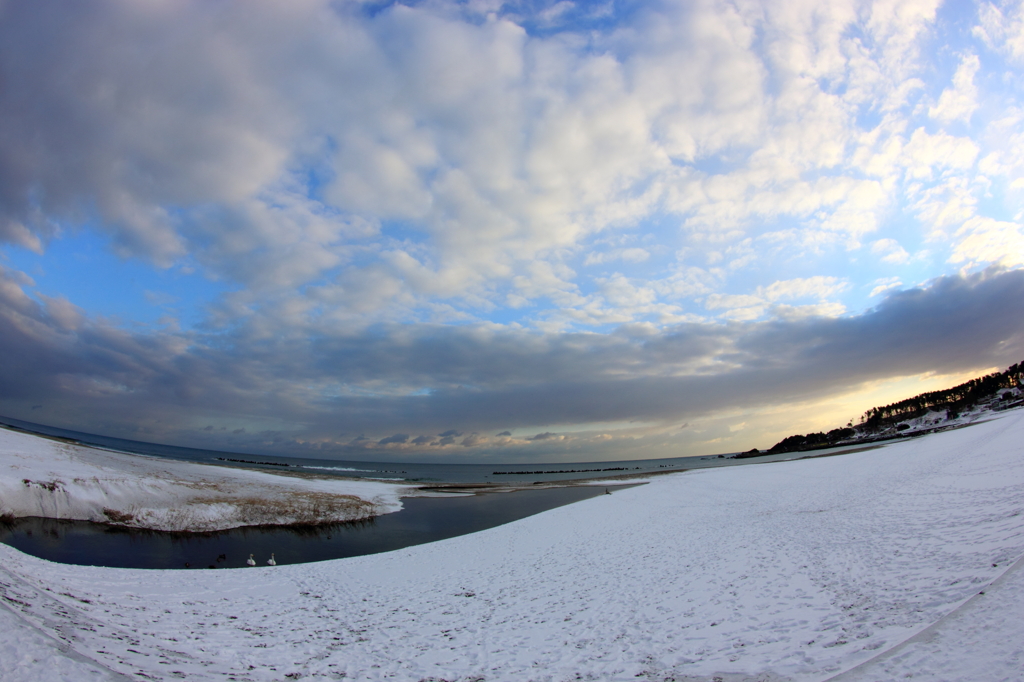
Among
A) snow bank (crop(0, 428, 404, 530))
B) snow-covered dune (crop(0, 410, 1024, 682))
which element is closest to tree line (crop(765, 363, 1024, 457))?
snow-covered dune (crop(0, 410, 1024, 682))

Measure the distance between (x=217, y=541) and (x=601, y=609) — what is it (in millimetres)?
26291

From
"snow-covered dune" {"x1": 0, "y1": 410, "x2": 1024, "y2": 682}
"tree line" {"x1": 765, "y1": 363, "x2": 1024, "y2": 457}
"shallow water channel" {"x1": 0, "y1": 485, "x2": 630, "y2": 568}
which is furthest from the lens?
"tree line" {"x1": 765, "y1": 363, "x2": 1024, "y2": 457}

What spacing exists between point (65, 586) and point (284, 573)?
7.89 metres

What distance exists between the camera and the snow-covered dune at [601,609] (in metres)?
8.91

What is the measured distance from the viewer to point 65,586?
14109 millimetres

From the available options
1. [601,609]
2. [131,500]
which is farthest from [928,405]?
[131,500]

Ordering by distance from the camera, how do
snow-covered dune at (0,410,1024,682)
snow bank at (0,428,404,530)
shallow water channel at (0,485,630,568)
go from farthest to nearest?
snow bank at (0,428,404,530) → shallow water channel at (0,485,630,568) → snow-covered dune at (0,410,1024,682)

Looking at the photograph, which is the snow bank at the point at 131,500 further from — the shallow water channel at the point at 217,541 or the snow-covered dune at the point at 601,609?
the snow-covered dune at the point at 601,609

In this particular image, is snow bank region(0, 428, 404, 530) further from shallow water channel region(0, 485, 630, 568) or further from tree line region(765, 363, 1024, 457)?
tree line region(765, 363, 1024, 457)

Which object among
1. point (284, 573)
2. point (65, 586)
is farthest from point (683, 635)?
point (65, 586)

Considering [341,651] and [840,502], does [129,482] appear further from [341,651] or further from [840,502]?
[840,502]

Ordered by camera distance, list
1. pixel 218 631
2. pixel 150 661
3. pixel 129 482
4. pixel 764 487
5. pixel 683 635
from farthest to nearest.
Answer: pixel 764 487, pixel 129 482, pixel 218 631, pixel 683 635, pixel 150 661

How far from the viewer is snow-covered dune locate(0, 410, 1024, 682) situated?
8.91 m

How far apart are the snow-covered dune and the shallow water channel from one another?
4263 mm
